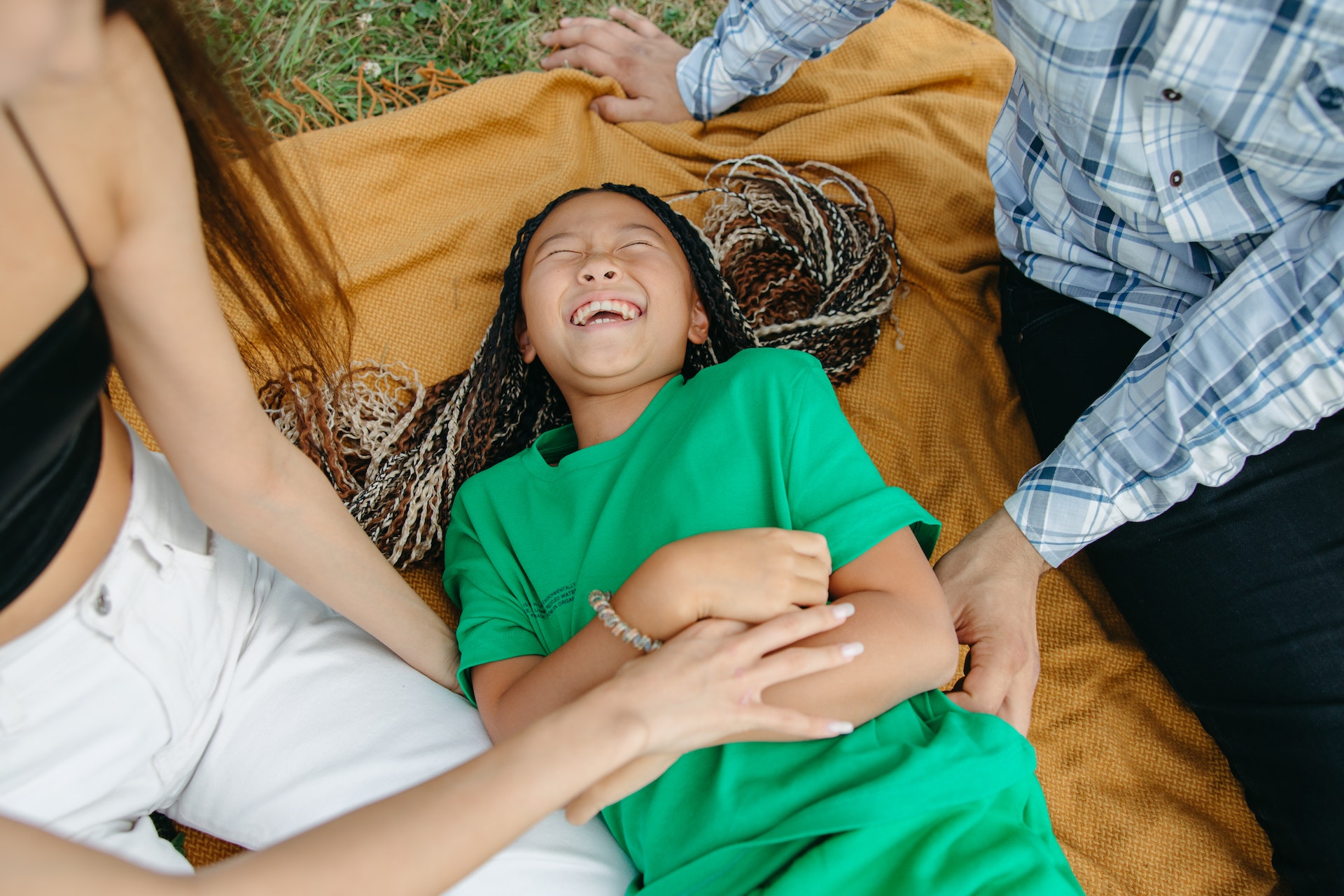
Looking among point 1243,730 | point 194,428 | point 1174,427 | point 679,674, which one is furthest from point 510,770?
point 1243,730

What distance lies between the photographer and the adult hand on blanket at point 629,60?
245cm

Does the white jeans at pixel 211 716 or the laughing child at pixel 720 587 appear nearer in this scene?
the white jeans at pixel 211 716

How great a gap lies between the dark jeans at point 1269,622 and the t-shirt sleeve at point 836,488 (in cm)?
47

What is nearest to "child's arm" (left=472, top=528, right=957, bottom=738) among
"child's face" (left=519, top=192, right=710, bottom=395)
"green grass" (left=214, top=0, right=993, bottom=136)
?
"child's face" (left=519, top=192, right=710, bottom=395)

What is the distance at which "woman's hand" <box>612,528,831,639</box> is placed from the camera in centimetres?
125

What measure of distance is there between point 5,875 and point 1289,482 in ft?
6.10

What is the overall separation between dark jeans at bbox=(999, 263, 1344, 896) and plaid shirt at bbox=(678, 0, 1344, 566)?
105mm

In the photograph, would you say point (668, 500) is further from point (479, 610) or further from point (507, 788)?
point (507, 788)

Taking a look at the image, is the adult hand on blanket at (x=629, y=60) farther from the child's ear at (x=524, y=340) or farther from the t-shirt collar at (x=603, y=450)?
the t-shirt collar at (x=603, y=450)

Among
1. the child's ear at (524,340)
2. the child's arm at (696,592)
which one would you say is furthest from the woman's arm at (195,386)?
the child's ear at (524,340)

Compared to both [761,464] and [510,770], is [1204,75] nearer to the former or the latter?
[761,464]

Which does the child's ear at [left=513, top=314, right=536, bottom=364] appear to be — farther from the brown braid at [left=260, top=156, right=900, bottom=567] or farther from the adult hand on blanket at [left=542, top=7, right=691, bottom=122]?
the adult hand on blanket at [left=542, top=7, right=691, bottom=122]

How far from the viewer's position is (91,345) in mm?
948

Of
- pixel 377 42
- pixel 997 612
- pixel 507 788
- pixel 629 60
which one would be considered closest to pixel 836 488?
pixel 997 612
